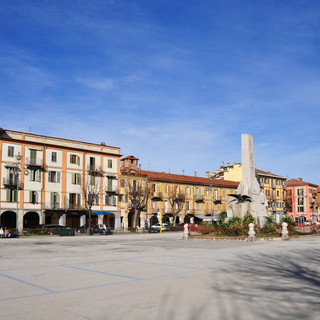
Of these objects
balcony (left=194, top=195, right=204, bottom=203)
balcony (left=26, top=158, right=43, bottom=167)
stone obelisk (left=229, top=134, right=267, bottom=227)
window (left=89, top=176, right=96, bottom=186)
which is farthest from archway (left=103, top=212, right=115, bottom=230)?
stone obelisk (left=229, top=134, right=267, bottom=227)

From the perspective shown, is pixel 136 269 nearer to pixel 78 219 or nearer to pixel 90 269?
pixel 90 269

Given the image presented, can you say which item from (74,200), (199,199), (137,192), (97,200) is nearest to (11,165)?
(74,200)

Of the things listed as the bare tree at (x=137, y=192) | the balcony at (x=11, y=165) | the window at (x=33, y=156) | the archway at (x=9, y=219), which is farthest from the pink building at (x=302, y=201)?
the balcony at (x=11, y=165)

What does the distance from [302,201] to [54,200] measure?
7270 centimetres

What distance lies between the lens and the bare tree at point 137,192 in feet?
196

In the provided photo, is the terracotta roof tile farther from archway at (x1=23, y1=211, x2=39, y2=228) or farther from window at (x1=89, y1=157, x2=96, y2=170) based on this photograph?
archway at (x1=23, y1=211, x2=39, y2=228)

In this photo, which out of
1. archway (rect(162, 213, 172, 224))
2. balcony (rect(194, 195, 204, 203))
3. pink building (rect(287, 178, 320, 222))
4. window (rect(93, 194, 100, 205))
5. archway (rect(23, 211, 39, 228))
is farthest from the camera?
pink building (rect(287, 178, 320, 222))

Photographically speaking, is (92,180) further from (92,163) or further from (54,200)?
(54,200)

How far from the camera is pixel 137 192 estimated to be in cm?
6172

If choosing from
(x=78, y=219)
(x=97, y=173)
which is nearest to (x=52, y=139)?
(x=97, y=173)

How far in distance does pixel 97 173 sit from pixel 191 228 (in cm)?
3028

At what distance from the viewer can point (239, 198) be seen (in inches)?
1159

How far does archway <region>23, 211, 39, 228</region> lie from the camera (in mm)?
53550

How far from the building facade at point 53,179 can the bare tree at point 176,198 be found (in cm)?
1066
